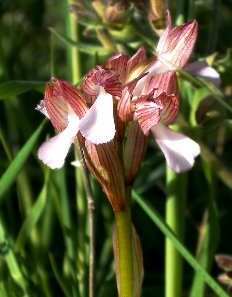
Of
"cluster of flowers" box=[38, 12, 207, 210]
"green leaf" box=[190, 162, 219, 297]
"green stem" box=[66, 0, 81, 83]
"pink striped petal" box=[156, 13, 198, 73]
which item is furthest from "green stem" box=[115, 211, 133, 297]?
"green stem" box=[66, 0, 81, 83]

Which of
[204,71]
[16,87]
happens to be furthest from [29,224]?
[204,71]

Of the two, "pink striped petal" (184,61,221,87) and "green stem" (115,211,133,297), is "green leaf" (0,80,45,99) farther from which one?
"green stem" (115,211,133,297)

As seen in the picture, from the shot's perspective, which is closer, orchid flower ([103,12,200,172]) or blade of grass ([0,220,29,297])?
orchid flower ([103,12,200,172])

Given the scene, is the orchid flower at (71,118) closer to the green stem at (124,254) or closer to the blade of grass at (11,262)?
the green stem at (124,254)

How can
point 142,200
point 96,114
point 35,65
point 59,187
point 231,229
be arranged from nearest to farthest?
point 96,114, point 142,200, point 59,187, point 231,229, point 35,65

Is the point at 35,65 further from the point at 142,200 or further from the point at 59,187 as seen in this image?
the point at 142,200

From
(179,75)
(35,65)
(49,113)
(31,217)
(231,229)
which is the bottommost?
(231,229)

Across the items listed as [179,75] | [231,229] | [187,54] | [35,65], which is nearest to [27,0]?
[35,65]
